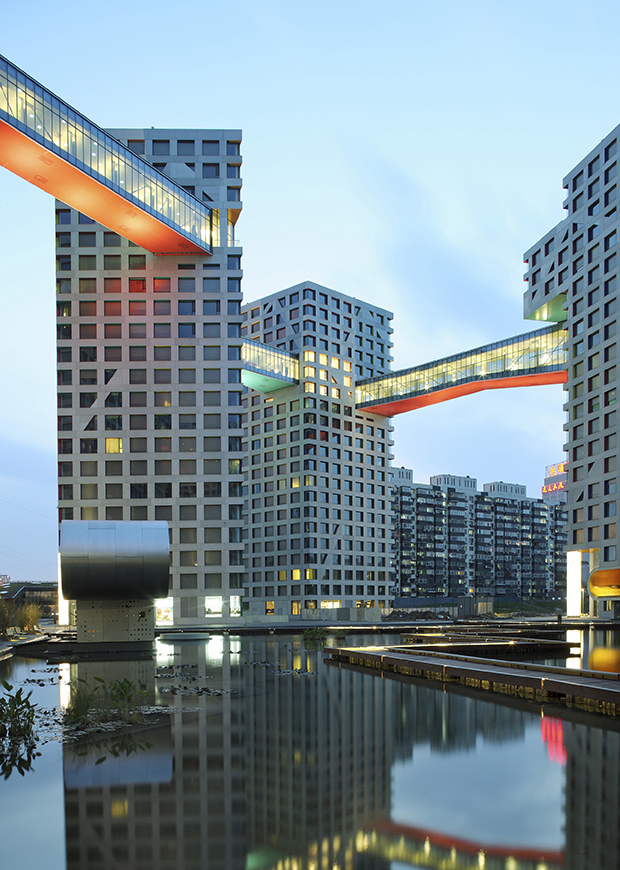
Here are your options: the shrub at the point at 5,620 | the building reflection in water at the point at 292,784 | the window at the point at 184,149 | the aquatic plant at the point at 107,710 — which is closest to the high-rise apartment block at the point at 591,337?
the window at the point at 184,149

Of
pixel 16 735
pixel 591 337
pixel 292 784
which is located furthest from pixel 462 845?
pixel 591 337

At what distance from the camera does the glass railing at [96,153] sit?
53000 millimetres

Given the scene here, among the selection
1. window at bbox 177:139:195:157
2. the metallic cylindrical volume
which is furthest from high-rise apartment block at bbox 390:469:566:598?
the metallic cylindrical volume

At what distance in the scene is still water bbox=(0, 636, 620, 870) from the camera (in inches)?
295

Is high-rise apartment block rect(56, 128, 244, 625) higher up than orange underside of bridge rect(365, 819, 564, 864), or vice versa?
high-rise apartment block rect(56, 128, 244, 625)

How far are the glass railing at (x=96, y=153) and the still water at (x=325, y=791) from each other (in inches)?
1891

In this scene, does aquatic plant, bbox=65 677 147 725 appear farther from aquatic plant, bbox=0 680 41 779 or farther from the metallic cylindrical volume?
the metallic cylindrical volume

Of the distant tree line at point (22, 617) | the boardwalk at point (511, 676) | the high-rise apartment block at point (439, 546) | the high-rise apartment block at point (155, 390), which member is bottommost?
the high-rise apartment block at point (439, 546)

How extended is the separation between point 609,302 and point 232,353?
35.3 metres

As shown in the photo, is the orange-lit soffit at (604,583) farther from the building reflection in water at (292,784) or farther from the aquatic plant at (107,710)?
the aquatic plant at (107,710)

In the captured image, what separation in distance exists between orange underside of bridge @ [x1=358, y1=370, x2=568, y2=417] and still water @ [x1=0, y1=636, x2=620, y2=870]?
234 ft

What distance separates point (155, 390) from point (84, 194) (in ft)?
60.8

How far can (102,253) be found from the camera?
72125mm

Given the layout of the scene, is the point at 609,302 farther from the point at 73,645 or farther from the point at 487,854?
the point at 487,854
